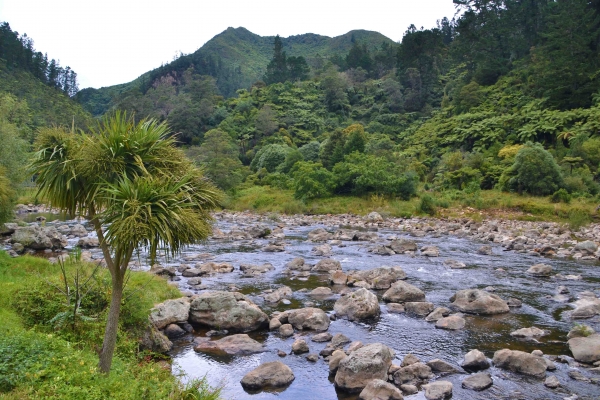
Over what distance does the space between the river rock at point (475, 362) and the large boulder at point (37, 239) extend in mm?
22363

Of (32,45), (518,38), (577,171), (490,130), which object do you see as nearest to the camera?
(577,171)

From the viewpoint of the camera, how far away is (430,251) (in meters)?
26.0

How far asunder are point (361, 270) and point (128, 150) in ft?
51.6

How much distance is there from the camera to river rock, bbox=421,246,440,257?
84.1ft

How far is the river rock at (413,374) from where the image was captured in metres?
10.2

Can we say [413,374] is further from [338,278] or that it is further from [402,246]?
[402,246]

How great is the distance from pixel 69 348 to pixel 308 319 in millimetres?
7619

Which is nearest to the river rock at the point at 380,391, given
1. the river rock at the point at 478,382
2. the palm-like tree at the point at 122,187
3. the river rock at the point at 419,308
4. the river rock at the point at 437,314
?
the river rock at the point at 478,382

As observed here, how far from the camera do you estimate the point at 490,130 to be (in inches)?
2217

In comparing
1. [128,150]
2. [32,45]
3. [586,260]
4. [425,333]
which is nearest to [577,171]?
[586,260]

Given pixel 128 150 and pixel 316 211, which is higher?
pixel 128 150

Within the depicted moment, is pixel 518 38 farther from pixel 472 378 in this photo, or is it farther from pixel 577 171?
pixel 472 378

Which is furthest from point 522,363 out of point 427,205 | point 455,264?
point 427,205

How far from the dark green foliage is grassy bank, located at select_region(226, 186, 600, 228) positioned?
1.07m
